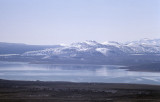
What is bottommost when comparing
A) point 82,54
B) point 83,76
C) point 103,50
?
point 83,76

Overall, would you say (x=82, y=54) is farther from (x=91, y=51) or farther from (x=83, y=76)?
(x=83, y=76)

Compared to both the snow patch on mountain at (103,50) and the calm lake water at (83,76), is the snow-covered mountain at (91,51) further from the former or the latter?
the calm lake water at (83,76)

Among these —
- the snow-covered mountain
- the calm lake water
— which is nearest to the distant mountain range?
the snow-covered mountain

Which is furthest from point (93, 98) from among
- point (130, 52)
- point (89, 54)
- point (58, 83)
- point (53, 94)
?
point (130, 52)

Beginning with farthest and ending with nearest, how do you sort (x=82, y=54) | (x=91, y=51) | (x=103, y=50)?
1. (x=103, y=50)
2. (x=91, y=51)
3. (x=82, y=54)

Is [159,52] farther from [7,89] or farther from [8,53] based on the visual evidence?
[7,89]

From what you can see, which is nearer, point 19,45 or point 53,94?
point 53,94

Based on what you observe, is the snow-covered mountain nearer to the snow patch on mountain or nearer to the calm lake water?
the snow patch on mountain

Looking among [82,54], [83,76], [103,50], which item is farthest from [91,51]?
[83,76]

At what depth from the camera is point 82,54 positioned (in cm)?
6919

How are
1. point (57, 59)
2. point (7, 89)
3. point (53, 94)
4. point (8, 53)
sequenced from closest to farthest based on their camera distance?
1. point (53, 94)
2. point (7, 89)
3. point (57, 59)
4. point (8, 53)

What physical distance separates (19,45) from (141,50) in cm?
2754

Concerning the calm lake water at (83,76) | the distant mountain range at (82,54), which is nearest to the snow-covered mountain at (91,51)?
the distant mountain range at (82,54)

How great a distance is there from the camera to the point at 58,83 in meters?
24.0
